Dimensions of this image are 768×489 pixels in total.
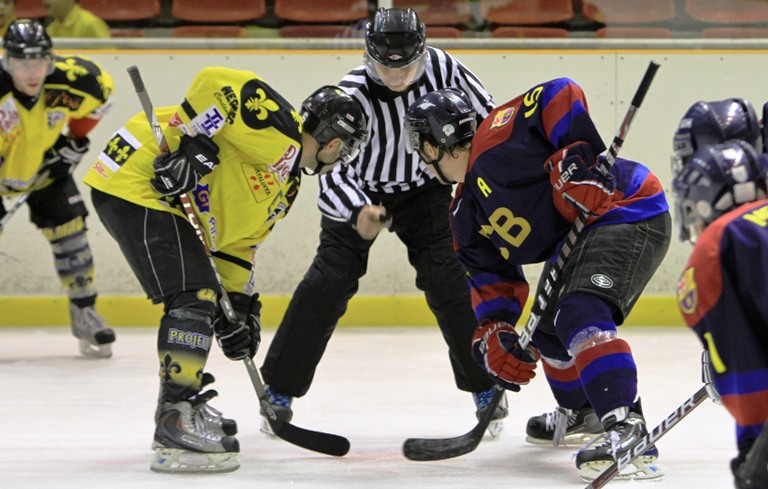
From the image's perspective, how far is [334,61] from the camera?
17.5ft

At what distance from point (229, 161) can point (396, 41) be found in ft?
2.26

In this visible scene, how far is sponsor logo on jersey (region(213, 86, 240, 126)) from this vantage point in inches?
112

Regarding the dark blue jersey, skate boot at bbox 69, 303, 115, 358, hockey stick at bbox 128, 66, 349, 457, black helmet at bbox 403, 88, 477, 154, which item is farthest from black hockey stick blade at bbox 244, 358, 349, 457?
skate boot at bbox 69, 303, 115, 358

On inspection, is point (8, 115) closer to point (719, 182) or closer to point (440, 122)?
point (440, 122)

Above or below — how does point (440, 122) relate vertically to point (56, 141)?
above

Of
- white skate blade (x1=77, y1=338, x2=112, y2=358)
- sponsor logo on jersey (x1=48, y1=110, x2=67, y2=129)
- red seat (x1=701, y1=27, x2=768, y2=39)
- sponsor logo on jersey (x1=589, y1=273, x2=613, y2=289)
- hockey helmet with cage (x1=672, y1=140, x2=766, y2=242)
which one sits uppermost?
hockey helmet with cage (x1=672, y1=140, x2=766, y2=242)

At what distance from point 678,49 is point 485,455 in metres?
2.80

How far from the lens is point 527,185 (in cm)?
281

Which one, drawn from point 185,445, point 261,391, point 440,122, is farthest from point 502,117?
point 185,445

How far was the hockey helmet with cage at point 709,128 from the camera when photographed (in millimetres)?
2033

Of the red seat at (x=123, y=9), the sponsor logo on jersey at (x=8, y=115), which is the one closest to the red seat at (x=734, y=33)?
the red seat at (x=123, y=9)

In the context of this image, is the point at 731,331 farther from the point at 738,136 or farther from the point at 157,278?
the point at 157,278

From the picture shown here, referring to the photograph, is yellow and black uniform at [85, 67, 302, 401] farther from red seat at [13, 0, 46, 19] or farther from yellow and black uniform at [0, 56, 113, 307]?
red seat at [13, 0, 46, 19]

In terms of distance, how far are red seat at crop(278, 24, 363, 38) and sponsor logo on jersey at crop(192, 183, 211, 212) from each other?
8.54 ft
